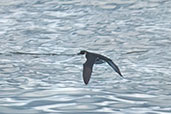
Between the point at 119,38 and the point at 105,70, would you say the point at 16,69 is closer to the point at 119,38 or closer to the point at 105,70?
the point at 105,70

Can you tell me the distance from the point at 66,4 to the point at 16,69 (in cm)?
816

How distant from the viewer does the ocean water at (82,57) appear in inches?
480

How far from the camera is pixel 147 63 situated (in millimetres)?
14836

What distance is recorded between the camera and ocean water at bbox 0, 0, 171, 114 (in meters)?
12.2

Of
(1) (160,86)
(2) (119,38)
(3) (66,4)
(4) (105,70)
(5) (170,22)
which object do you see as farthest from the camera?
(3) (66,4)

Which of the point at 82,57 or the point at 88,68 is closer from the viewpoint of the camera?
the point at 88,68

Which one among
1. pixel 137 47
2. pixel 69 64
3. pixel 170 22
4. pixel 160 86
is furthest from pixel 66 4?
pixel 160 86

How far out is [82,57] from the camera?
1570 centimetres

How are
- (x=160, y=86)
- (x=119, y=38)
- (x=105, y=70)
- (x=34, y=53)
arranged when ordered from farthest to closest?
1. (x=119, y=38)
2. (x=34, y=53)
3. (x=105, y=70)
4. (x=160, y=86)

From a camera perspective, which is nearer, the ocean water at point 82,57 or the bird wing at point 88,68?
the bird wing at point 88,68

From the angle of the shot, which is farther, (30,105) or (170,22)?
(170,22)

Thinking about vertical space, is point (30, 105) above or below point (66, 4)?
below

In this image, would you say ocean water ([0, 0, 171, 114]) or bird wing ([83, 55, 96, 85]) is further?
ocean water ([0, 0, 171, 114])

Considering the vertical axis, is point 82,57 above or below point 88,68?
below
